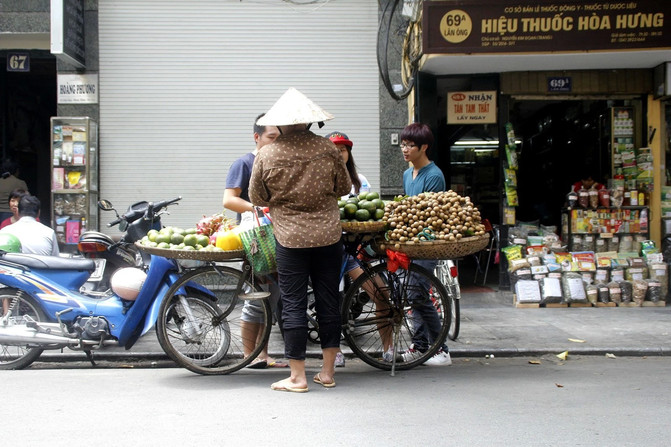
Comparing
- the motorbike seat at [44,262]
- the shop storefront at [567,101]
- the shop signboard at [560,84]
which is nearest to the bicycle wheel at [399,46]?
the shop storefront at [567,101]

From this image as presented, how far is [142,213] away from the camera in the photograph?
606cm

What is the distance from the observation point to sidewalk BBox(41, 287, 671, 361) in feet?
19.4

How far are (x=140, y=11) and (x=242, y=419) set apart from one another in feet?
23.2

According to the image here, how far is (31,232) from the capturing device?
5969 mm

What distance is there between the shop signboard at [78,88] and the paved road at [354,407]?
16.0 ft

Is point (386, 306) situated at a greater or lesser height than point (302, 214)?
lesser

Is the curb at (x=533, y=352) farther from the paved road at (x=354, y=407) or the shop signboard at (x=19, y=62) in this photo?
the shop signboard at (x=19, y=62)

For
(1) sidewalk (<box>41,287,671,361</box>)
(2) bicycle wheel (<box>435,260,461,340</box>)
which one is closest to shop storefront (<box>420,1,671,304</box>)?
(1) sidewalk (<box>41,287,671,361</box>)

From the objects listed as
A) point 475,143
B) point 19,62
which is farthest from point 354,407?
point 19,62

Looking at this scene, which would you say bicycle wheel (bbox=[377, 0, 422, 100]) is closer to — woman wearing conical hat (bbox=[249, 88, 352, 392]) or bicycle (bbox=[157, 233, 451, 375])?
bicycle (bbox=[157, 233, 451, 375])

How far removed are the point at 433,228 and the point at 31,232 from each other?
371 cm

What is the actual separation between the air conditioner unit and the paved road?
4.48 m

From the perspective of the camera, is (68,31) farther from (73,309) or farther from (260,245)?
(260,245)

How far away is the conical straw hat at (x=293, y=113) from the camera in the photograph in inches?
170
